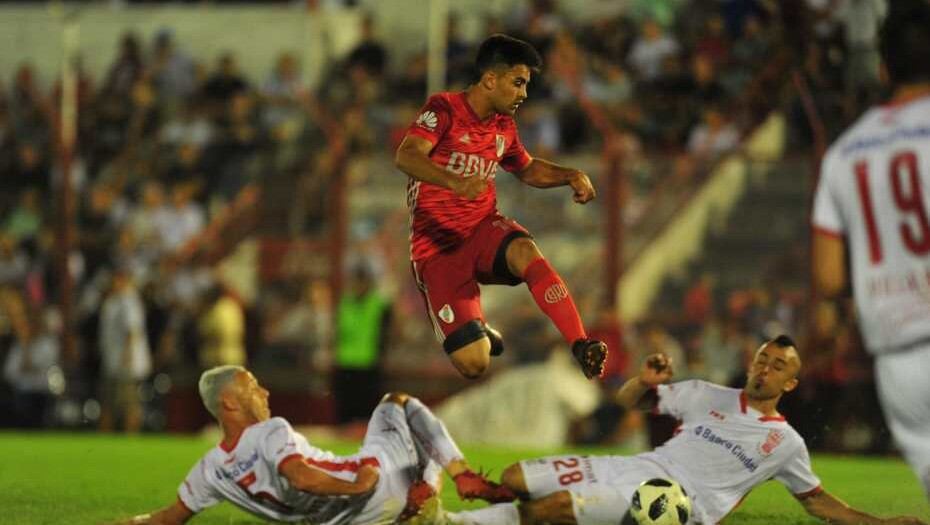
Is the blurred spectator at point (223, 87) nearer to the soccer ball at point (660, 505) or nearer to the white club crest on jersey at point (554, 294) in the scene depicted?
the white club crest on jersey at point (554, 294)

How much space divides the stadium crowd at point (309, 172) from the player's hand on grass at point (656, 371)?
7.89m

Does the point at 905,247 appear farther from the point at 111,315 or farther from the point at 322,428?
the point at 111,315

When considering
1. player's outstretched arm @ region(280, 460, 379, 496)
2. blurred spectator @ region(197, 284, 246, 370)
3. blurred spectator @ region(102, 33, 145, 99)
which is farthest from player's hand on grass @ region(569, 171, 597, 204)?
blurred spectator @ region(102, 33, 145, 99)

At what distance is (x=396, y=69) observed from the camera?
2394 centimetres

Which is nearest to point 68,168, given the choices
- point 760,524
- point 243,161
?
point 243,161

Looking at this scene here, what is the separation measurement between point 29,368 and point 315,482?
14.0 meters

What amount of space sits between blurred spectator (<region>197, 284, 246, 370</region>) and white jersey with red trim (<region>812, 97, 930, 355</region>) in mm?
13622

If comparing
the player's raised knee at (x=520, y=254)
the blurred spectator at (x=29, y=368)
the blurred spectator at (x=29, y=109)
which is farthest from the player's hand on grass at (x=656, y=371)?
the blurred spectator at (x=29, y=109)

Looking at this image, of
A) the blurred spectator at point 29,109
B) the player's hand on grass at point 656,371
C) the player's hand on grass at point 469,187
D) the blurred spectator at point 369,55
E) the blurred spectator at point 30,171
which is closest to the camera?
the player's hand on grass at point 469,187

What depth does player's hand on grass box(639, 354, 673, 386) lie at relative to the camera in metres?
9.00

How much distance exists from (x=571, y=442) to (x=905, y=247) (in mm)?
11932

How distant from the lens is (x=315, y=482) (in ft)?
26.6

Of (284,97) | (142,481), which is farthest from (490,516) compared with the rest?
(284,97)

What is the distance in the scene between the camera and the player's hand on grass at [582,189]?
9668 millimetres
